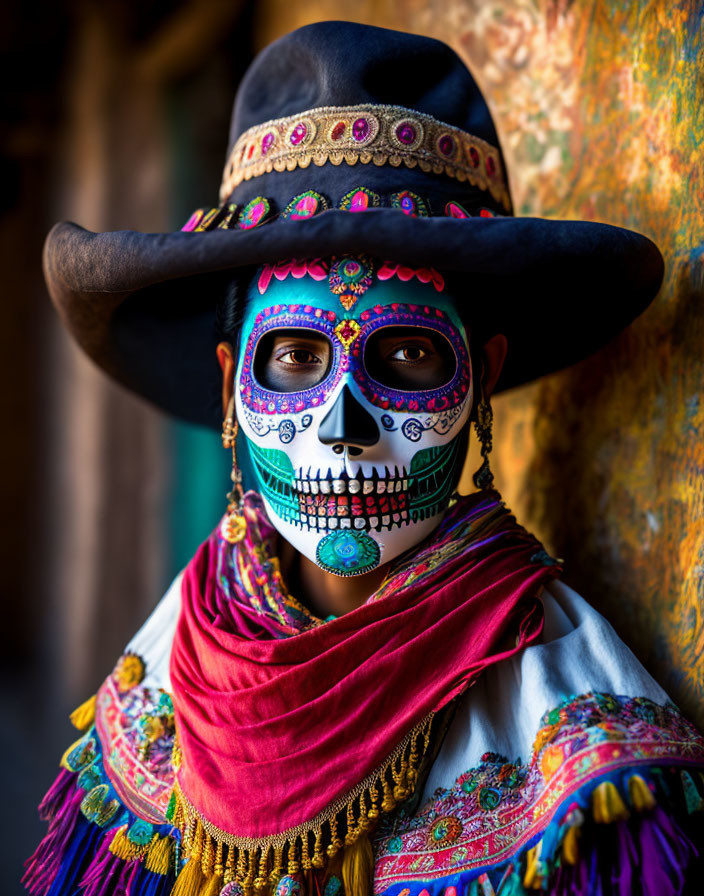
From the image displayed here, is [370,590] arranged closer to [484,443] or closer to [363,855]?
[484,443]

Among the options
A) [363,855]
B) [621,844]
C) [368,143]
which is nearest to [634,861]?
[621,844]

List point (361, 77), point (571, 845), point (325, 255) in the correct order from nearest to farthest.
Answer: point (571, 845) → point (325, 255) → point (361, 77)

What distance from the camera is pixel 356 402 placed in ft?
5.57

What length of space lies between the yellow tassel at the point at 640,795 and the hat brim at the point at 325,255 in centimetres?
93

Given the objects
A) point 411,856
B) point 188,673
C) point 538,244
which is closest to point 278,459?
point 188,673

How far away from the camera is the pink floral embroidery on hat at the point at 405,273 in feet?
5.80

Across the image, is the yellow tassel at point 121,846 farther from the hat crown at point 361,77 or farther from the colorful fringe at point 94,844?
the hat crown at point 361,77

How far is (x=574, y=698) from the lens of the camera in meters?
1.58

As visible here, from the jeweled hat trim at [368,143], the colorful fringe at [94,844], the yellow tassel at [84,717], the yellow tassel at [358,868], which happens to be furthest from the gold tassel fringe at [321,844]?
the jeweled hat trim at [368,143]

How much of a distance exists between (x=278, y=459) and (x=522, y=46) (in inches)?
62.4

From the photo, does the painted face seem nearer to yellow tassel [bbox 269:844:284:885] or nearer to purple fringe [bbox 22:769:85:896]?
yellow tassel [bbox 269:844:284:885]

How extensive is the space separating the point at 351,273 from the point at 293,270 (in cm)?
13

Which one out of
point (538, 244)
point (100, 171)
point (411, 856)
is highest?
point (100, 171)

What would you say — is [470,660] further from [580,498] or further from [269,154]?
[269,154]
